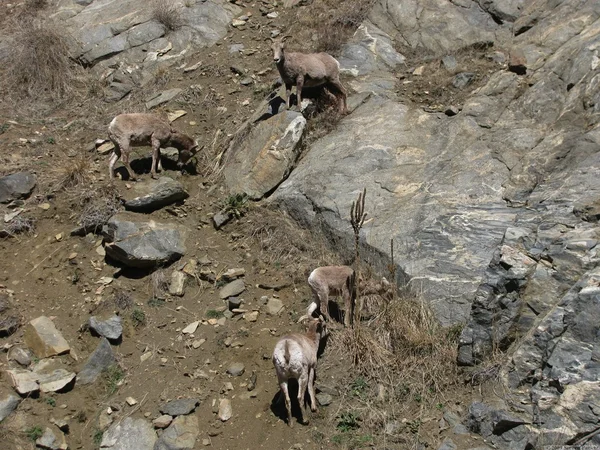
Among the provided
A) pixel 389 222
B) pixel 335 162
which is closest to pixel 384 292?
pixel 389 222

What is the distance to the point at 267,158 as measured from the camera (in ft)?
35.7

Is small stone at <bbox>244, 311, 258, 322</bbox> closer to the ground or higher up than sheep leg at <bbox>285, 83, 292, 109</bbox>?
closer to the ground

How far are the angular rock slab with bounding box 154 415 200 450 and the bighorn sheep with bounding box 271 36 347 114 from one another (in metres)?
6.09

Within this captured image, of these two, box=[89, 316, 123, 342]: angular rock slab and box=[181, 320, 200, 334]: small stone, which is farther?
box=[181, 320, 200, 334]: small stone

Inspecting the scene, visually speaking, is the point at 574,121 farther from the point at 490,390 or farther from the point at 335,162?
the point at 490,390

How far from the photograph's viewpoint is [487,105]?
10.6 meters

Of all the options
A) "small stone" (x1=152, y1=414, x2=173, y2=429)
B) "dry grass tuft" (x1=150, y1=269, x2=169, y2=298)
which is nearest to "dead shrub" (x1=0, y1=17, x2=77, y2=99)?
"dry grass tuft" (x1=150, y1=269, x2=169, y2=298)

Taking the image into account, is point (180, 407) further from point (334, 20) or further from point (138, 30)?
point (138, 30)

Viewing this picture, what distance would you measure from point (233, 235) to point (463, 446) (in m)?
5.17

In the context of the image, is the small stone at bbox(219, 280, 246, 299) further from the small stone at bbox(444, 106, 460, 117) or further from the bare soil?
the small stone at bbox(444, 106, 460, 117)

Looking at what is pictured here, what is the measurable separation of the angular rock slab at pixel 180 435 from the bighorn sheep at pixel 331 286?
2.03m

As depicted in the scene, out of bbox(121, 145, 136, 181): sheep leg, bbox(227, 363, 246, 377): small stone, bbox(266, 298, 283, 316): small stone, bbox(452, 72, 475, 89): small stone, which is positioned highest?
bbox(452, 72, 475, 89): small stone

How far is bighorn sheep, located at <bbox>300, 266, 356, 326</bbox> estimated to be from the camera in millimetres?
8398

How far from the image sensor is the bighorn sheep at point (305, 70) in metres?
11.2
